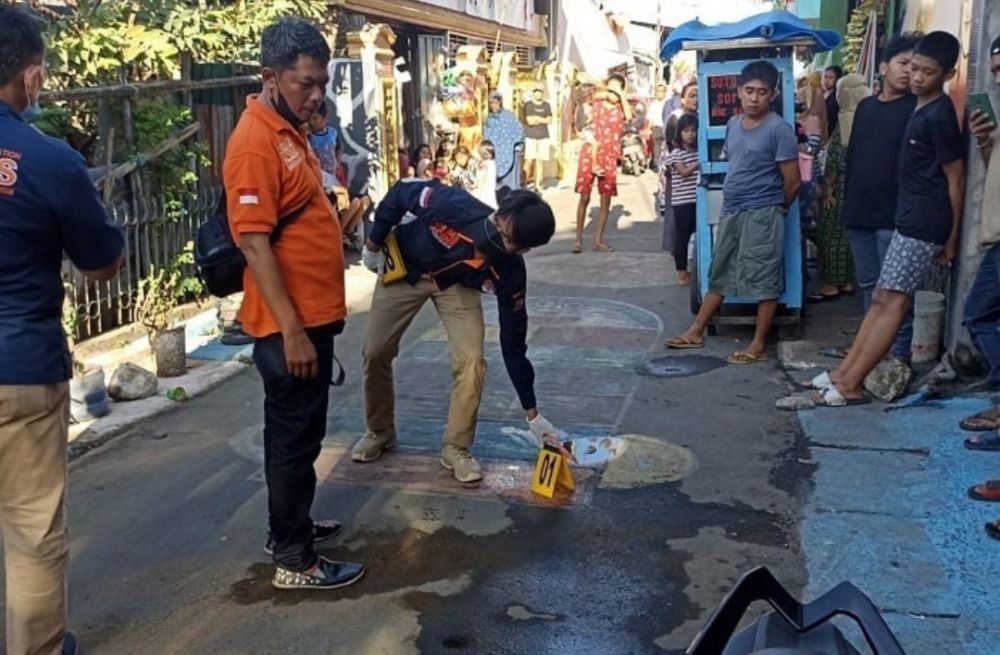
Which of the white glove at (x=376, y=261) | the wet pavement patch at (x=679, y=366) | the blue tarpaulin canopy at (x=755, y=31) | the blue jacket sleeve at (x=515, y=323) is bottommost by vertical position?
the wet pavement patch at (x=679, y=366)

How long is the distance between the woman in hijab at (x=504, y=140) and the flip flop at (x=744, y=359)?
Answer: 761 centimetres

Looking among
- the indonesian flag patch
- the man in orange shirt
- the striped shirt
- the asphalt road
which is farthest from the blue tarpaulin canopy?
the indonesian flag patch

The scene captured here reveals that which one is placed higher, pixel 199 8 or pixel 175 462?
pixel 199 8

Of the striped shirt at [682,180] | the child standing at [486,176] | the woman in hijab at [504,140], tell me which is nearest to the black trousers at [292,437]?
the striped shirt at [682,180]

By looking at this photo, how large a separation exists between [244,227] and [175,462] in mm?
2153

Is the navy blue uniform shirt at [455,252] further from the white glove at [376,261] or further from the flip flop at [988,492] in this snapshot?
the flip flop at [988,492]

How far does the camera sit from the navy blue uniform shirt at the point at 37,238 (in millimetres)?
2660

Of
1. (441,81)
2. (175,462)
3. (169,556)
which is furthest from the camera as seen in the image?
(441,81)

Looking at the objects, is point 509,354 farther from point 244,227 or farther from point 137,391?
point 137,391

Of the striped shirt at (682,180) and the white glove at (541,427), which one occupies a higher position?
the striped shirt at (682,180)

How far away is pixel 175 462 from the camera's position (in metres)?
4.95

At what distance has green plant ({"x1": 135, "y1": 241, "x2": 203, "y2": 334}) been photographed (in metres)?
7.06

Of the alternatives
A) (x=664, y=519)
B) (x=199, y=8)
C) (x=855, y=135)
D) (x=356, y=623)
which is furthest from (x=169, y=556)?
(x=199, y=8)

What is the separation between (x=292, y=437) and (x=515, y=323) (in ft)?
4.06
